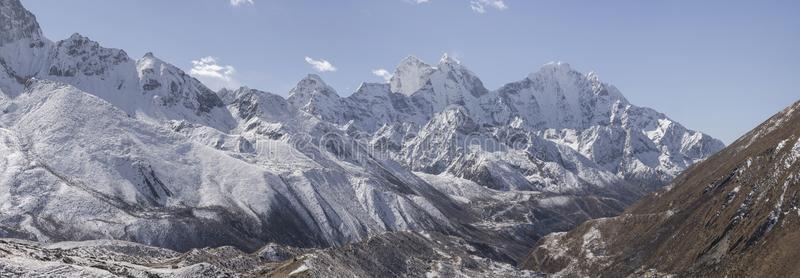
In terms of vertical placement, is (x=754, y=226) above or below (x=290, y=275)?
above

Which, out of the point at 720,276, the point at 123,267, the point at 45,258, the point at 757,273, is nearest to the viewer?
the point at 45,258

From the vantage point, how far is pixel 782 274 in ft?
542

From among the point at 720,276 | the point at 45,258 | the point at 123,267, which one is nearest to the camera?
the point at 45,258

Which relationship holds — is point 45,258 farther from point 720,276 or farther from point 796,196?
point 796,196

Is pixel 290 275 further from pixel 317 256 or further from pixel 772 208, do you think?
pixel 772 208

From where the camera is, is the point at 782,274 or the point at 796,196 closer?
the point at 782,274

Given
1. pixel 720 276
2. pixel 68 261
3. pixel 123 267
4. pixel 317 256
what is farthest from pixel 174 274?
pixel 720 276

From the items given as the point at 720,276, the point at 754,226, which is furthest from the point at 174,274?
the point at 754,226

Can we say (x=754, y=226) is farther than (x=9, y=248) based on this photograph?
Yes

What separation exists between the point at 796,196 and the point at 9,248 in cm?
17829

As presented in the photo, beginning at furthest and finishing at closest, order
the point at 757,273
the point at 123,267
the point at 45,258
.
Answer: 1. the point at 757,273
2. the point at 123,267
3. the point at 45,258

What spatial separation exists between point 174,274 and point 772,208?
5745 inches

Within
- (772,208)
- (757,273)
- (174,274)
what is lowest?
(174,274)

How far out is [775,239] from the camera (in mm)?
181000
